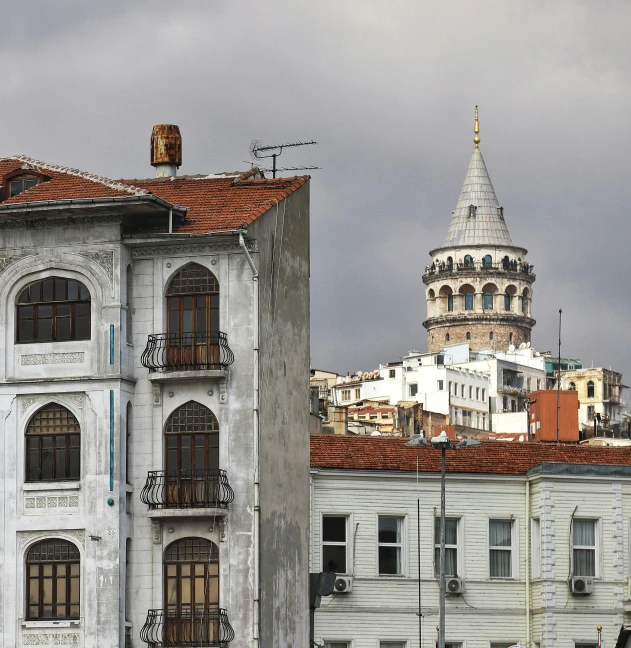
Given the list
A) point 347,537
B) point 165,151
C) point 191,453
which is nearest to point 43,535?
point 191,453

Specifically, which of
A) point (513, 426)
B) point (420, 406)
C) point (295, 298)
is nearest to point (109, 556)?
point (295, 298)

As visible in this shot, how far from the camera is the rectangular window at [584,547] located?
202 ft

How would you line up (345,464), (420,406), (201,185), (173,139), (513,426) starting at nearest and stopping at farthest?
1. (201,185)
2. (173,139)
3. (345,464)
4. (420,406)
5. (513,426)

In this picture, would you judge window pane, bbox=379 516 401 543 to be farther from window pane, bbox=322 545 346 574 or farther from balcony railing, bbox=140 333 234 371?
balcony railing, bbox=140 333 234 371

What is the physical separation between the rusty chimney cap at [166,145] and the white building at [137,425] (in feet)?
18.5

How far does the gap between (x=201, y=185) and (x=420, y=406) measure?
398 feet

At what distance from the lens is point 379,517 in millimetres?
61344

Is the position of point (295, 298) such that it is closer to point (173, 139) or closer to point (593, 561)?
point (173, 139)

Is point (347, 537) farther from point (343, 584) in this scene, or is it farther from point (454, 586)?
point (454, 586)

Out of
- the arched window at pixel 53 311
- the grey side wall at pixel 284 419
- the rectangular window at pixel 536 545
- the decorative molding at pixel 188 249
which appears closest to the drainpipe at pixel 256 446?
the grey side wall at pixel 284 419

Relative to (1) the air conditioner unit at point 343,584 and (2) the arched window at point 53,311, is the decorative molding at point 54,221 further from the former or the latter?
(1) the air conditioner unit at point 343,584

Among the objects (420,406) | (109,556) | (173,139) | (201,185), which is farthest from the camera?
(420,406)

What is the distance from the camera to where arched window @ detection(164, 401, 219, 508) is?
47125 millimetres

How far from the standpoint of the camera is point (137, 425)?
48.0m
